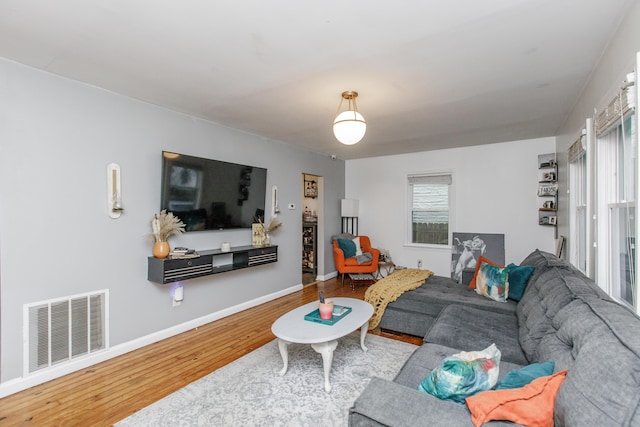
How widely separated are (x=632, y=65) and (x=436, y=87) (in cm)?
133

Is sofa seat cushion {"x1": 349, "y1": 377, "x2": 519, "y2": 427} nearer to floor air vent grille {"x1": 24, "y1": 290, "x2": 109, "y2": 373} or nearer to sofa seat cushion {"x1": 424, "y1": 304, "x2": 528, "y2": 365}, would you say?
sofa seat cushion {"x1": 424, "y1": 304, "x2": 528, "y2": 365}

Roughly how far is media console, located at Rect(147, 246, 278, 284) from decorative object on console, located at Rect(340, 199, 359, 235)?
213cm

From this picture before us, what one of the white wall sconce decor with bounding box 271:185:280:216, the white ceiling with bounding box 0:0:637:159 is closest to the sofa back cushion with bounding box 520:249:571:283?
the white ceiling with bounding box 0:0:637:159

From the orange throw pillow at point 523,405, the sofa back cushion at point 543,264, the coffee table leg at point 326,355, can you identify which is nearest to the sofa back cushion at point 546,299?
the sofa back cushion at point 543,264

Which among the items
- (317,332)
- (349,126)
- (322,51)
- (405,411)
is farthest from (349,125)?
(405,411)

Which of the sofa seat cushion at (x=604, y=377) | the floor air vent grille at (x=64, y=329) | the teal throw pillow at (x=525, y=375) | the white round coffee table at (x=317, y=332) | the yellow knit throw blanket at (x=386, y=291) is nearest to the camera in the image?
the sofa seat cushion at (x=604, y=377)

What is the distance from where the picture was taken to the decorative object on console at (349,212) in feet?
19.8

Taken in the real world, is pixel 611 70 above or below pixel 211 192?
above

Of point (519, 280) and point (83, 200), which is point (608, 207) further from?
point (83, 200)

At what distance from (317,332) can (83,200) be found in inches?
91.4

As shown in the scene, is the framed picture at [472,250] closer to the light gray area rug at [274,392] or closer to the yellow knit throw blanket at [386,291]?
the yellow knit throw blanket at [386,291]

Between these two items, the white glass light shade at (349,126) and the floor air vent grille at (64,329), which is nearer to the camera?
the floor air vent grille at (64,329)

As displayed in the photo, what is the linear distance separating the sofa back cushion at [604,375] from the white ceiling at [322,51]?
163cm

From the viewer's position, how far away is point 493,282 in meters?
3.12
